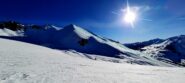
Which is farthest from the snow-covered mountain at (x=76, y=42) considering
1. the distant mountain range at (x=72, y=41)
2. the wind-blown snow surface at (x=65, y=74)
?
the wind-blown snow surface at (x=65, y=74)

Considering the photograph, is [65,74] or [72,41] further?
[72,41]

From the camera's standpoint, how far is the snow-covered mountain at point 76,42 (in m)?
134

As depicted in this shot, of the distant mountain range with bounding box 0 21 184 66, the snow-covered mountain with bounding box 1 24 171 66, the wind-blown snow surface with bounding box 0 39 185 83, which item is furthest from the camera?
the distant mountain range with bounding box 0 21 184 66

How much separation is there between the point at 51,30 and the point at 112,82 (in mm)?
171594

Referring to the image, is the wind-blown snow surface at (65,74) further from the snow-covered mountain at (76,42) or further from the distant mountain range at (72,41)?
the distant mountain range at (72,41)

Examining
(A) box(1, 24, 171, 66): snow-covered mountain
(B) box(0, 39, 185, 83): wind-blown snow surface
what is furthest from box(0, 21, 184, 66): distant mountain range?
(B) box(0, 39, 185, 83): wind-blown snow surface

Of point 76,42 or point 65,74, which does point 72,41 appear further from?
point 65,74

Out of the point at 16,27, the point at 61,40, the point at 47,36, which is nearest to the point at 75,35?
the point at 61,40

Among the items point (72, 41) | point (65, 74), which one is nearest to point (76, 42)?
point (72, 41)

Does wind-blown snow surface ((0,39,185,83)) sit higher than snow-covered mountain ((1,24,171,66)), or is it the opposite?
snow-covered mountain ((1,24,171,66))

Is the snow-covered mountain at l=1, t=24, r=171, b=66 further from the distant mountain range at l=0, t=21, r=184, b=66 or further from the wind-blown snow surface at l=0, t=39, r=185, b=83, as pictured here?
the wind-blown snow surface at l=0, t=39, r=185, b=83

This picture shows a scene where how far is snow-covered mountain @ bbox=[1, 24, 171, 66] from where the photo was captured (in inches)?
5271

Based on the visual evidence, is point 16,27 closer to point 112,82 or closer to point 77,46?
point 77,46

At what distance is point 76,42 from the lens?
502ft
